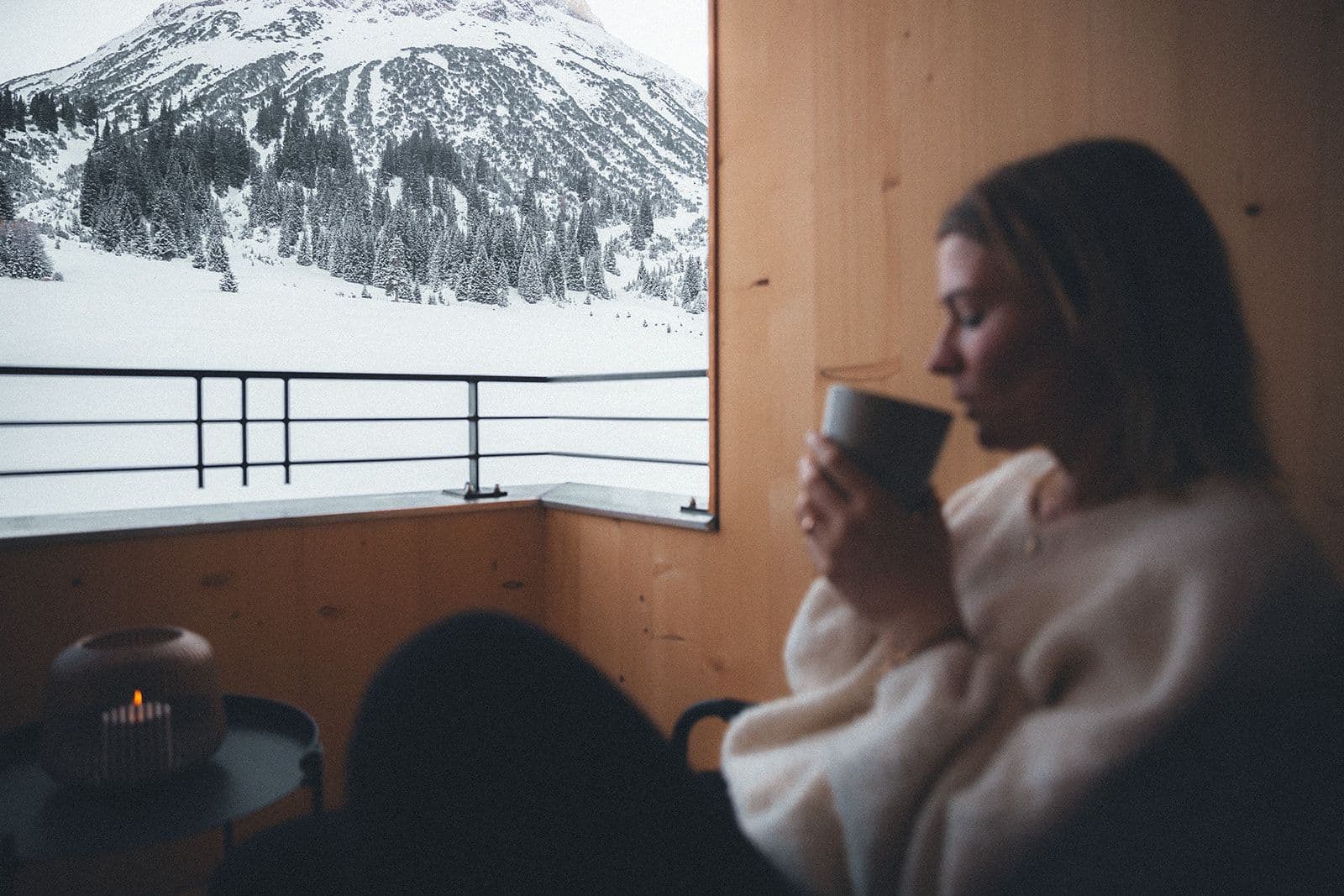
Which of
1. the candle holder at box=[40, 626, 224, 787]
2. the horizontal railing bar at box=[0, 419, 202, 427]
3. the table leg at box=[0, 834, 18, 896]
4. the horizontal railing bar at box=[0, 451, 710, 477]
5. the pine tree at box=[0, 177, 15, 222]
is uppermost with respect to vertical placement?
the pine tree at box=[0, 177, 15, 222]

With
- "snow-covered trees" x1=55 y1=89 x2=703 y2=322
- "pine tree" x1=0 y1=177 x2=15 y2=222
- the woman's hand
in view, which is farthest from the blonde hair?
"pine tree" x1=0 y1=177 x2=15 y2=222

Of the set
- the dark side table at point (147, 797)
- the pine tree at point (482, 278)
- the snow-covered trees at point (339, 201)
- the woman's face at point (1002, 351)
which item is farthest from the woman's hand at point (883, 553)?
the pine tree at point (482, 278)

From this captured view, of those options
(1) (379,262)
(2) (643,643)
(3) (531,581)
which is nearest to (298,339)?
(1) (379,262)

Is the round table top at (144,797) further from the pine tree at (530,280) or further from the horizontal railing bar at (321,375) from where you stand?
the pine tree at (530,280)

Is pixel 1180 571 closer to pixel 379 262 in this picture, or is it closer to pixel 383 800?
pixel 383 800

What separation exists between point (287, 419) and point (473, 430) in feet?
1.80

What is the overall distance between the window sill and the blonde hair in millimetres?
1062

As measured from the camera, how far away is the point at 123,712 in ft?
3.41

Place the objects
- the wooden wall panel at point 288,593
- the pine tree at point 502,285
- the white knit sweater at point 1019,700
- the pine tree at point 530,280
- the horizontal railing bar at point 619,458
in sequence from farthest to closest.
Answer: the pine tree at point 502,285, the pine tree at point 530,280, the horizontal railing bar at point 619,458, the wooden wall panel at point 288,593, the white knit sweater at point 1019,700

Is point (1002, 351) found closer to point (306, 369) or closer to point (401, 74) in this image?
point (306, 369)

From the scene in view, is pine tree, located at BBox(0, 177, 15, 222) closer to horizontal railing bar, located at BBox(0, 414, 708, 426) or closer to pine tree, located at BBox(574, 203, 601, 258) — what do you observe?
pine tree, located at BBox(574, 203, 601, 258)

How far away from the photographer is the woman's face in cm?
62

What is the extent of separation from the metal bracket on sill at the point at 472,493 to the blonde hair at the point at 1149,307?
173 centimetres

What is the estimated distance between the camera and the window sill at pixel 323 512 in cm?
162
